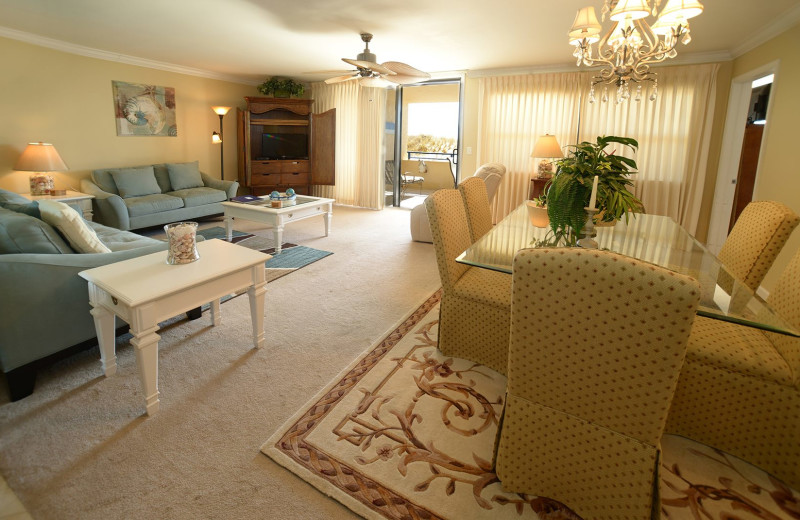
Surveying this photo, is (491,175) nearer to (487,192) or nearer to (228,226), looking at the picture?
(487,192)

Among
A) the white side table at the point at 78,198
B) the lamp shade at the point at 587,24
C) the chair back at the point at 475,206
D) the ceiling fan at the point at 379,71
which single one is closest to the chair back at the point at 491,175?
the ceiling fan at the point at 379,71

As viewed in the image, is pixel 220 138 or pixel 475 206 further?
pixel 220 138

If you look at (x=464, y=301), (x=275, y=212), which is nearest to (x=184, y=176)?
(x=275, y=212)

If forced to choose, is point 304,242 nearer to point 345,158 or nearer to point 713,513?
point 345,158

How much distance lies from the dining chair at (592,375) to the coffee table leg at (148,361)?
61.1 inches

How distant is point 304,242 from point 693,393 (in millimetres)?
4109

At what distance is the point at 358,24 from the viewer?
149 inches

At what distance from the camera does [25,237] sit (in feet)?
6.86

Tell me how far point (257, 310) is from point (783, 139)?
432cm

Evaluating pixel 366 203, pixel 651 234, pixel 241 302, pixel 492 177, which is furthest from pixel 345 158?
pixel 651 234

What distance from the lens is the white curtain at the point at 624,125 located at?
4934mm

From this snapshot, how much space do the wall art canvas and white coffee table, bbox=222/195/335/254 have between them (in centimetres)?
226

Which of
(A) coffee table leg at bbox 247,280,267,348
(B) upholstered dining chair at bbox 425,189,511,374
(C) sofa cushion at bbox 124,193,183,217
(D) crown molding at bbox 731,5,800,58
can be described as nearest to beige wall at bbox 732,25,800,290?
(D) crown molding at bbox 731,5,800,58

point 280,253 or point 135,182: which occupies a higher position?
point 135,182
